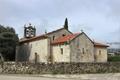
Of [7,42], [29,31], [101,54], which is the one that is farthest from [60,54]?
[29,31]

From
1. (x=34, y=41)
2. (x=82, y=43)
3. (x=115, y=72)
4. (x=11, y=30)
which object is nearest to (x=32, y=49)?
(x=34, y=41)

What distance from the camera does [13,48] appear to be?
7412cm

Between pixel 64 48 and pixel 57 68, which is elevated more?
pixel 64 48

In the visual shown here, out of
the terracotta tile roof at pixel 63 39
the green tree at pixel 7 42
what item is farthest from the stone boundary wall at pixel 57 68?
the green tree at pixel 7 42

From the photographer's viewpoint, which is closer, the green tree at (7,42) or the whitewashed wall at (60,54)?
the whitewashed wall at (60,54)

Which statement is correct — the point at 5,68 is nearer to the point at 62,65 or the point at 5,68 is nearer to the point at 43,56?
the point at 62,65

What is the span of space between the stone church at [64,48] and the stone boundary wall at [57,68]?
1054 cm

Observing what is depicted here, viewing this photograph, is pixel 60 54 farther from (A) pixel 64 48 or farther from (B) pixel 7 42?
(B) pixel 7 42

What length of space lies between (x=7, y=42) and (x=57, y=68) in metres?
23.5

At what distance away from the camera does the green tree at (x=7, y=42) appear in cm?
7175

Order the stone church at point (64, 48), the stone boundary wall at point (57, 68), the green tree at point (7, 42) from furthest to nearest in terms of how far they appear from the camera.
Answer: the green tree at point (7, 42), the stone church at point (64, 48), the stone boundary wall at point (57, 68)

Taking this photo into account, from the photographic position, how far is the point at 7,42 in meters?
72.1

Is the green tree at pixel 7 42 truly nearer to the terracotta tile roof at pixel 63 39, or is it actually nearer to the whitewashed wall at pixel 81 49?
the terracotta tile roof at pixel 63 39

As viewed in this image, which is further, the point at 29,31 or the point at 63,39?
the point at 29,31
